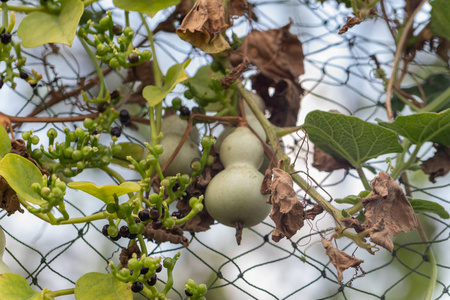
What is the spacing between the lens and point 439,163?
116cm

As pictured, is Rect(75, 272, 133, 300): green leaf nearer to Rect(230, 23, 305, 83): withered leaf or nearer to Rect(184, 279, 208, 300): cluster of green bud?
Rect(184, 279, 208, 300): cluster of green bud

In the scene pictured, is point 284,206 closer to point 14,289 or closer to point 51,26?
point 14,289

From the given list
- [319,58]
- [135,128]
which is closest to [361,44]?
[319,58]

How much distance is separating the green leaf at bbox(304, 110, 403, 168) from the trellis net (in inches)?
4.3

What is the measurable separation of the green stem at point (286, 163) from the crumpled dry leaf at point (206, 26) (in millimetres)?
146

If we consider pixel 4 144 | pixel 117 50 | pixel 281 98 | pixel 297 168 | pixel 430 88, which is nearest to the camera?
pixel 4 144

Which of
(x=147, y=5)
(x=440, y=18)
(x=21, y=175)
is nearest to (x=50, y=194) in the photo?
(x=21, y=175)

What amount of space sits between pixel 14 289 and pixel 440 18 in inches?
37.6

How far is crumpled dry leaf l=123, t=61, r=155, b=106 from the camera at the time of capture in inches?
48.3

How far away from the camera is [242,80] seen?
1136 millimetres

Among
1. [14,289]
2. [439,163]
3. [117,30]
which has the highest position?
[439,163]

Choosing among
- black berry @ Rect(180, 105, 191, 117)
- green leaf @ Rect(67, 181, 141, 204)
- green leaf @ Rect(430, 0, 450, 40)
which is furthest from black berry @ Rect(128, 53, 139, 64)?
green leaf @ Rect(430, 0, 450, 40)

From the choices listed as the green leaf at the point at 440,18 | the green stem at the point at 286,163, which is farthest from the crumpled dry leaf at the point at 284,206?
the green leaf at the point at 440,18

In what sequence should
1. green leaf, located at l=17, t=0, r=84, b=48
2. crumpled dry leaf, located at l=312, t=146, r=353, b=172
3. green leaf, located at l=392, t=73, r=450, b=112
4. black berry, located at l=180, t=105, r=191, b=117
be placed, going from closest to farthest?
green leaf, located at l=17, t=0, r=84, b=48 < black berry, located at l=180, t=105, r=191, b=117 < crumpled dry leaf, located at l=312, t=146, r=353, b=172 < green leaf, located at l=392, t=73, r=450, b=112
